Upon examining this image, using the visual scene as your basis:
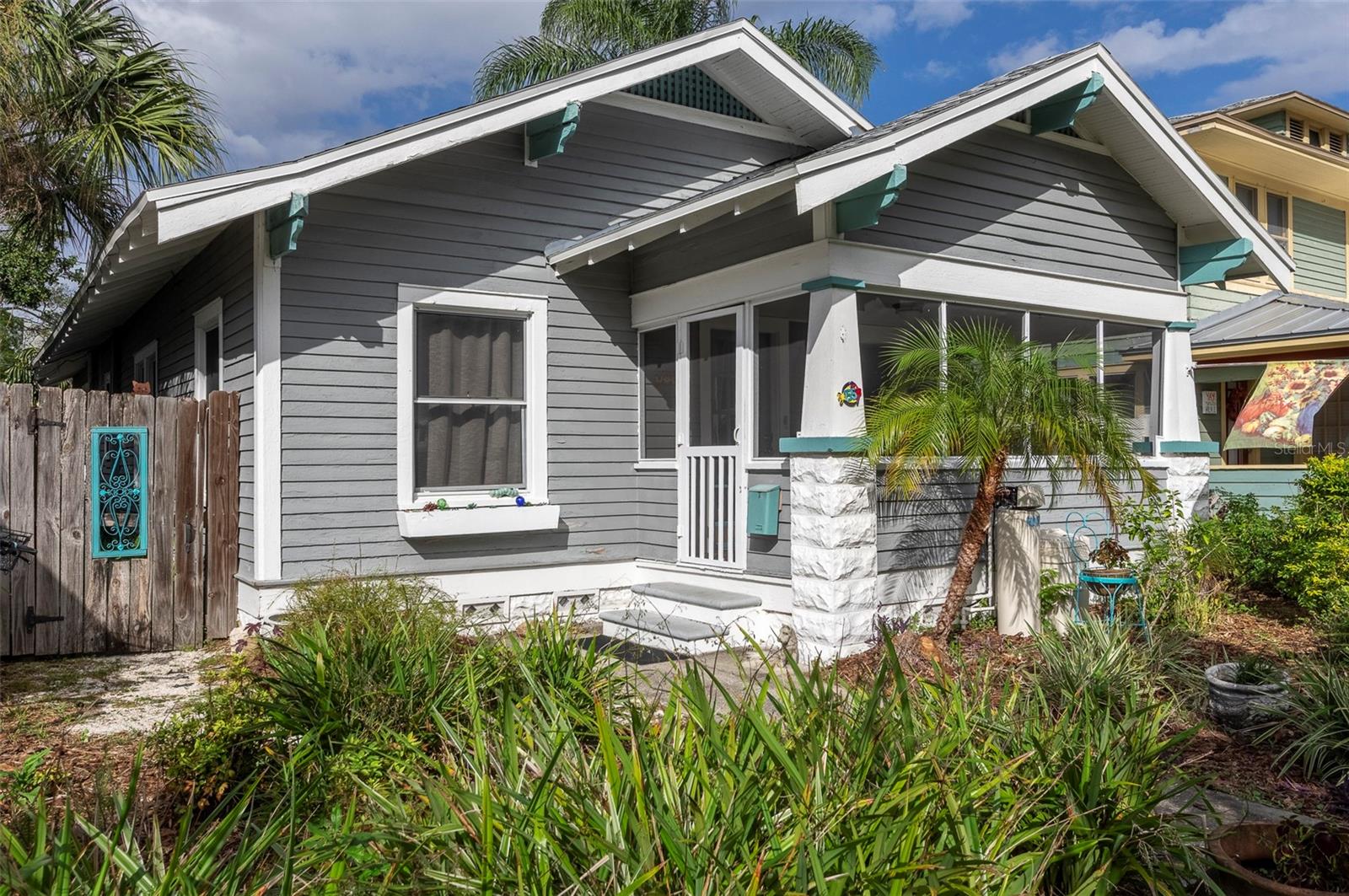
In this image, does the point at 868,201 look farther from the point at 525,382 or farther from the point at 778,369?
the point at 525,382

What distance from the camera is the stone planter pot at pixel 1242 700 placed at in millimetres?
4781

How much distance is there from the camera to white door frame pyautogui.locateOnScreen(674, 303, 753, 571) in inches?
284

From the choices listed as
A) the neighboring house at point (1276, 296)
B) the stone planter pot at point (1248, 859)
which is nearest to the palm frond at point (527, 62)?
the neighboring house at point (1276, 296)

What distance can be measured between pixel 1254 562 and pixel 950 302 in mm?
3929

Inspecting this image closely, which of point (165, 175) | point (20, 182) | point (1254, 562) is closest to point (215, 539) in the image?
point (165, 175)

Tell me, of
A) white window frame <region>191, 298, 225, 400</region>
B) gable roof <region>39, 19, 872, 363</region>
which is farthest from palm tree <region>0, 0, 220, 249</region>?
white window frame <region>191, 298, 225, 400</region>

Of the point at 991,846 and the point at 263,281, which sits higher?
the point at 263,281

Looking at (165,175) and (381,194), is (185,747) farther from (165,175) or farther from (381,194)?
(165,175)

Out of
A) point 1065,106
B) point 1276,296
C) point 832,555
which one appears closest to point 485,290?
point 832,555

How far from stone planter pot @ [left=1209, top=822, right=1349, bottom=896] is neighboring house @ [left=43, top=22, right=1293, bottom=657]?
134 inches

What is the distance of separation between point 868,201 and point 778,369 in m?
1.38

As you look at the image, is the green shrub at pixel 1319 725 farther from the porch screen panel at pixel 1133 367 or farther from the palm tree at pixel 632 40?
the palm tree at pixel 632 40

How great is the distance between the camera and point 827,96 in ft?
28.7

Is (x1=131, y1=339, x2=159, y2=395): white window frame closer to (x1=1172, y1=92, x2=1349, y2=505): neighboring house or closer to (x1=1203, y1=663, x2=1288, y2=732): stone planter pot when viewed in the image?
(x1=1203, y1=663, x2=1288, y2=732): stone planter pot
